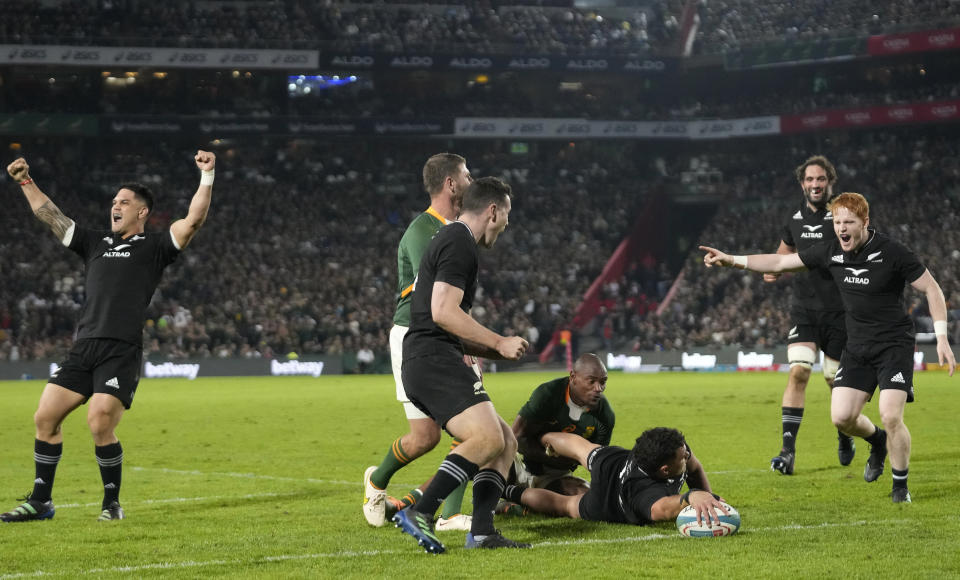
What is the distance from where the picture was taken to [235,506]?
1021 centimetres

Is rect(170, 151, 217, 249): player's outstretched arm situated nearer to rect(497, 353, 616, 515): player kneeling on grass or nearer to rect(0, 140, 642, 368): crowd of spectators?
rect(497, 353, 616, 515): player kneeling on grass

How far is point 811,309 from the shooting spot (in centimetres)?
1254

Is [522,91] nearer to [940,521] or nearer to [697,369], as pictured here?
[697,369]

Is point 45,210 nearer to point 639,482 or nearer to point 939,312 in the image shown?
point 639,482

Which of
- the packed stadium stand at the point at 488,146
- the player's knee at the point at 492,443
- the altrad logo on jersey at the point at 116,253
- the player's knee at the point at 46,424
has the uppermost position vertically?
the packed stadium stand at the point at 488,146

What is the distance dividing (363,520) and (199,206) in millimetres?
2706

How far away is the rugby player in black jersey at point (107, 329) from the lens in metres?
9.21

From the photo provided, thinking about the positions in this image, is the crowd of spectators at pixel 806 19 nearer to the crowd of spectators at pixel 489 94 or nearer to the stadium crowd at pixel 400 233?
the crowd of spectators at pixel 489 94

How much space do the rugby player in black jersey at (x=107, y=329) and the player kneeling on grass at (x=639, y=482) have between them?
3342mm

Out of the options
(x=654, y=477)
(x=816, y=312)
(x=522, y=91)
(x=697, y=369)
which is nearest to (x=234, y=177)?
(x=522, y=91)

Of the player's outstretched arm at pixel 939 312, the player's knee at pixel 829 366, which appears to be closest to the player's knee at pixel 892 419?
the player's outstretched arm at pixel 939 312

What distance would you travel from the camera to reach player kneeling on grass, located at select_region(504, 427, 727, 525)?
819 cm

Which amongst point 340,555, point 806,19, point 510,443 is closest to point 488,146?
point 806,19

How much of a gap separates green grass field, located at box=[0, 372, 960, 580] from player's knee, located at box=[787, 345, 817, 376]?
0.97m
